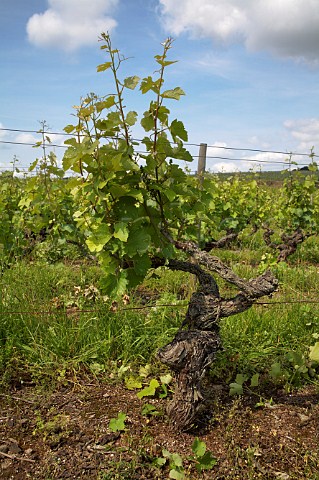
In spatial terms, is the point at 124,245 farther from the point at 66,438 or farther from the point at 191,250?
the point at 66,438

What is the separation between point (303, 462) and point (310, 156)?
5373 millimetres

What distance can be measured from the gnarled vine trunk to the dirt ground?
158 millimetres

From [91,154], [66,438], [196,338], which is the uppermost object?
[91,154]

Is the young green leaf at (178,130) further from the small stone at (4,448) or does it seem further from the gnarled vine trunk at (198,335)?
the small stone at (4,448)

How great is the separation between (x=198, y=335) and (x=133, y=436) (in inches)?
26.8

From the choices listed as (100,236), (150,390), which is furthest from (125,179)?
(150,390)

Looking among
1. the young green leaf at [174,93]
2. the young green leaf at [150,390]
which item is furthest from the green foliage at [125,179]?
the young green leaf at [150,390]

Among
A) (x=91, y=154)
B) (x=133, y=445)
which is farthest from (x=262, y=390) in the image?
(x=91, y=154)

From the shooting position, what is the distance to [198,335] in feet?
8.53

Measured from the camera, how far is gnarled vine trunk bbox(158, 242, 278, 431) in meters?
2.55

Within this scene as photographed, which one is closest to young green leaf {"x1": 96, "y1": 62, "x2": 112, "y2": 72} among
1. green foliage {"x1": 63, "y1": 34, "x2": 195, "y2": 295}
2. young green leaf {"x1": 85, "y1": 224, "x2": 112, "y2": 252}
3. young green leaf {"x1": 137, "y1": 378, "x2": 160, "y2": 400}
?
green foliage {"x1": 63, "y1": 34, "x2": 195, "y2": 295}

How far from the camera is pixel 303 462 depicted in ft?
8.02

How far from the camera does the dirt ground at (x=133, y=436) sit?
92.6 inches

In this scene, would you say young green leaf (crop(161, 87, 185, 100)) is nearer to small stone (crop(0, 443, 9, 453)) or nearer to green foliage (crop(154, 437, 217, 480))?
green foliage (crop(154, 437, 217, 480))
